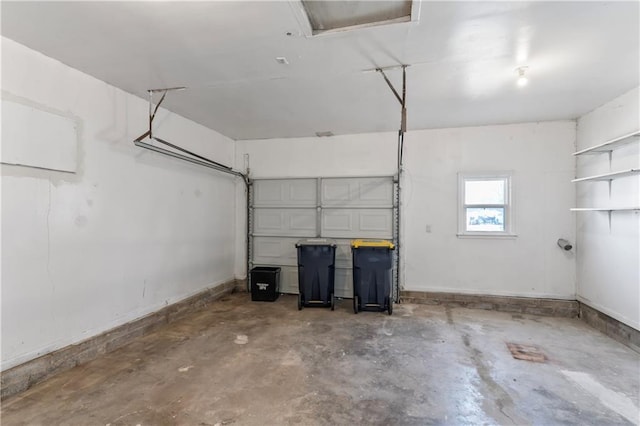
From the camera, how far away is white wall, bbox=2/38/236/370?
7.86 feet

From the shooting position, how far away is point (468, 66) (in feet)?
9.00

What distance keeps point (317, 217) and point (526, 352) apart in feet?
10.9

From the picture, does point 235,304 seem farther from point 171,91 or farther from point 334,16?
point 334,16

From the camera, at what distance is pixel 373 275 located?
4.35m

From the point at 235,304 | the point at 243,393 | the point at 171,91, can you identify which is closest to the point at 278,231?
the point at 235,304

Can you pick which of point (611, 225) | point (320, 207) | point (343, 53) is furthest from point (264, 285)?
point (611, 225)

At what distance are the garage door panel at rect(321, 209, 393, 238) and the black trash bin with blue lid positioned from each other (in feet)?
2.13

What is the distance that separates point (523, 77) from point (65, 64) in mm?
4154

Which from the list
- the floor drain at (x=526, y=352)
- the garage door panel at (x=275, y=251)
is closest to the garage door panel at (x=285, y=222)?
the garage door panel at (x=275, y=251)

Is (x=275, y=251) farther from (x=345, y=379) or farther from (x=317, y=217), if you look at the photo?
(x=345, y=379)

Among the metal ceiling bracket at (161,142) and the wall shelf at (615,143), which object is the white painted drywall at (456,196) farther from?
the metal ceiling bracket at (161,142)

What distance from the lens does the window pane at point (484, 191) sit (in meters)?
4.65

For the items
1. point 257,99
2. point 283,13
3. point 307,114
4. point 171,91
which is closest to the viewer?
point 283,13

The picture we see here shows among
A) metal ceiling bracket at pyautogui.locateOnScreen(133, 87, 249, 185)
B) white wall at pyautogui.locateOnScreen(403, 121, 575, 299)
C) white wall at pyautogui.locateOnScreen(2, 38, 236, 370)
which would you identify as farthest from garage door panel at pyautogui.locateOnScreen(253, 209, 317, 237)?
white wall at pyautogui.locateOnScreen(403, 121, 575, 299)
